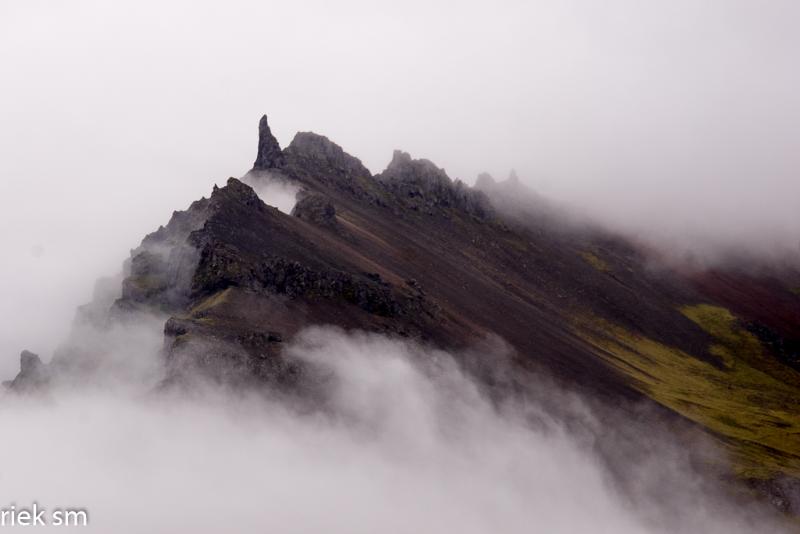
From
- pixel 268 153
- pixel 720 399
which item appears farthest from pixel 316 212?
pixel 720 399

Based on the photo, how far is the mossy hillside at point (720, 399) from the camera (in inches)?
5310

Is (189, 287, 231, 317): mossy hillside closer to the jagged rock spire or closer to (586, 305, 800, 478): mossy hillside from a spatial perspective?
(586, 305, 800, 478): mossy hillside

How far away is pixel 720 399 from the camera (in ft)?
568

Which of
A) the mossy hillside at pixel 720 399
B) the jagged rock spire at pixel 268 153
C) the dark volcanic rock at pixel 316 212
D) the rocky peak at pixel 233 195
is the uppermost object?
the jagged rock spire at pixel 268 153

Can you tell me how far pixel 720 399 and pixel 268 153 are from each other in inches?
4304

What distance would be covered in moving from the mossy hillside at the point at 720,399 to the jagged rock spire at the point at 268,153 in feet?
256

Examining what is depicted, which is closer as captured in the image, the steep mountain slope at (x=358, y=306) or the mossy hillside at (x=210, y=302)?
the steep mountain slope at (x=358, y=306)

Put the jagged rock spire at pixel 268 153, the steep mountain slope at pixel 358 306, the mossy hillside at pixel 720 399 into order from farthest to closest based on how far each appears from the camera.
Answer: the jagged rock spire at pixel 268 153 → the mossy hillside at pixel 720 399 → the steep mountain slope at pixel 358 306

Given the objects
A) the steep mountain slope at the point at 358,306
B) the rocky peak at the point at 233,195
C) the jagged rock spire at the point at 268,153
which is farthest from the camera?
the jagged rock spire at the point at 268,153

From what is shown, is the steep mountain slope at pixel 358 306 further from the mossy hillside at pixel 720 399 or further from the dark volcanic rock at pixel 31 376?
the dark volcanic rock at pixel 31 376

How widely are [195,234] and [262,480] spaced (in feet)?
149

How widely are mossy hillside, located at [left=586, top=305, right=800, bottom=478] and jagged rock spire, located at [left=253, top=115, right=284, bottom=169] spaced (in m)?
77.9

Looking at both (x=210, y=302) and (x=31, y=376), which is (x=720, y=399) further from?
(x=31, y=376)

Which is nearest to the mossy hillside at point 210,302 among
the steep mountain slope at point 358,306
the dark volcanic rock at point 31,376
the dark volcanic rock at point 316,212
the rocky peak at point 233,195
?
the steep mountain slope at point 358,306
